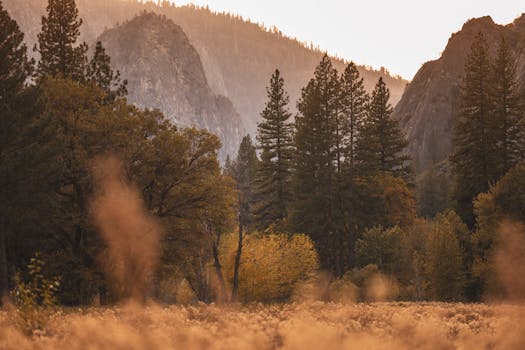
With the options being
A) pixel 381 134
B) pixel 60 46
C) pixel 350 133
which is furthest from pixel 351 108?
pixel 60 46

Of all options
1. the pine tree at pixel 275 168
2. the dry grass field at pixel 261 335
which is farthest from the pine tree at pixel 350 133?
the dry grass field at pixel 261 335

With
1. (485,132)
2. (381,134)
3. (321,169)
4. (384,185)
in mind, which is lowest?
(384,185)

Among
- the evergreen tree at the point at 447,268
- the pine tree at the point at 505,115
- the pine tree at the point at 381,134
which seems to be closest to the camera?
the evergreen tree at the point at 447,268

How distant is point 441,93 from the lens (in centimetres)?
10775

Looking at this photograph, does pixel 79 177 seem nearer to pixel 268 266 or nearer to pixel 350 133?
pixel 268 266

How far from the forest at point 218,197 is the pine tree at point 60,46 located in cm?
12

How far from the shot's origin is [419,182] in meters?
75.8

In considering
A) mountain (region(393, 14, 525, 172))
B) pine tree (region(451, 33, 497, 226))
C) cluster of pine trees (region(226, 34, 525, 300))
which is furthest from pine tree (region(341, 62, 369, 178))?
mountain (region(393, 14, 525, 172))

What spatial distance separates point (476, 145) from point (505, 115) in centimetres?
342

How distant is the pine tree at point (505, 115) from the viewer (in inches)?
1417

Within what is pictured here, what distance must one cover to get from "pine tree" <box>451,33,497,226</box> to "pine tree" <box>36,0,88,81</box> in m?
27.8

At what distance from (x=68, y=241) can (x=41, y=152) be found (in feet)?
25.7

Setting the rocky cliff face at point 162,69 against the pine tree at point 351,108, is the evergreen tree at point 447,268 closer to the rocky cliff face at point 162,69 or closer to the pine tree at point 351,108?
the pine tree at point 351,108

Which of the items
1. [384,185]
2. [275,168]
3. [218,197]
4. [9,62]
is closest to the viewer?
[9,62]
